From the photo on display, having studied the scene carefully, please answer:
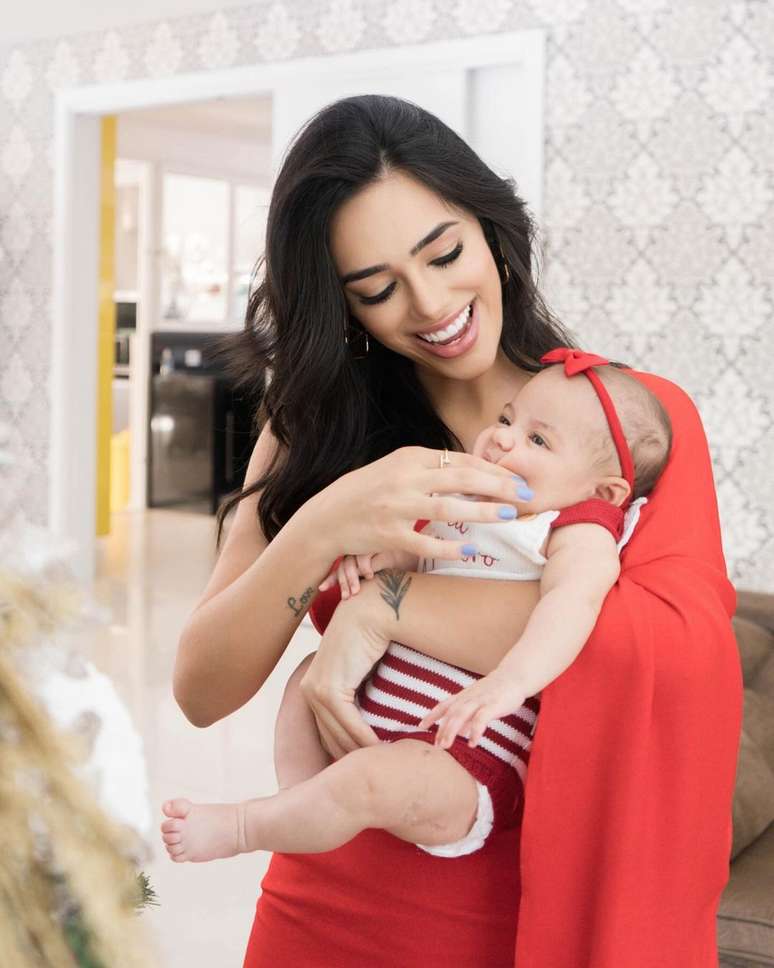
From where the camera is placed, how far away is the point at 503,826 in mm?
1184

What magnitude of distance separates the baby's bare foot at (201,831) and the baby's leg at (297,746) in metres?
0.09

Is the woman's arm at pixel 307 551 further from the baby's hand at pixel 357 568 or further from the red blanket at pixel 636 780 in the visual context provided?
the red blanket at pixel 636 780

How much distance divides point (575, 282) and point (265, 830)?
4.15 metres

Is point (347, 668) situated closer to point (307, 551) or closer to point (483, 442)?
point (307, 551)

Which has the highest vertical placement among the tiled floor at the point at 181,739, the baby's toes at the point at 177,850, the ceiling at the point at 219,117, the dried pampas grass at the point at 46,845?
the ceiling at the point at 219,117

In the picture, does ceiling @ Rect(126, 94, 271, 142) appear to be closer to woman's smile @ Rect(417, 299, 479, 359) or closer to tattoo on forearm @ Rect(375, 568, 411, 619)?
woman's smile @ Rect(417, 299, 479, 359)

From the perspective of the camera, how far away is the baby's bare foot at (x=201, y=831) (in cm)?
112

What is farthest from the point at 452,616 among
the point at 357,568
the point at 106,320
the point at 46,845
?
the point at 106,320

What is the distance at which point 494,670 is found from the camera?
3.57 feet

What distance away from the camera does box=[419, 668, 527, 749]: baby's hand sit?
1021mm

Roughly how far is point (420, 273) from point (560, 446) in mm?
238

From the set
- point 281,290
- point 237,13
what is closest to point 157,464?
point 237,13

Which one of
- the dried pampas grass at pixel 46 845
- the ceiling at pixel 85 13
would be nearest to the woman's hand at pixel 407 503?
the dried pampas grass at pixel 46 845

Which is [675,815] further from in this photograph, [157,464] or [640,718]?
[157,464]
